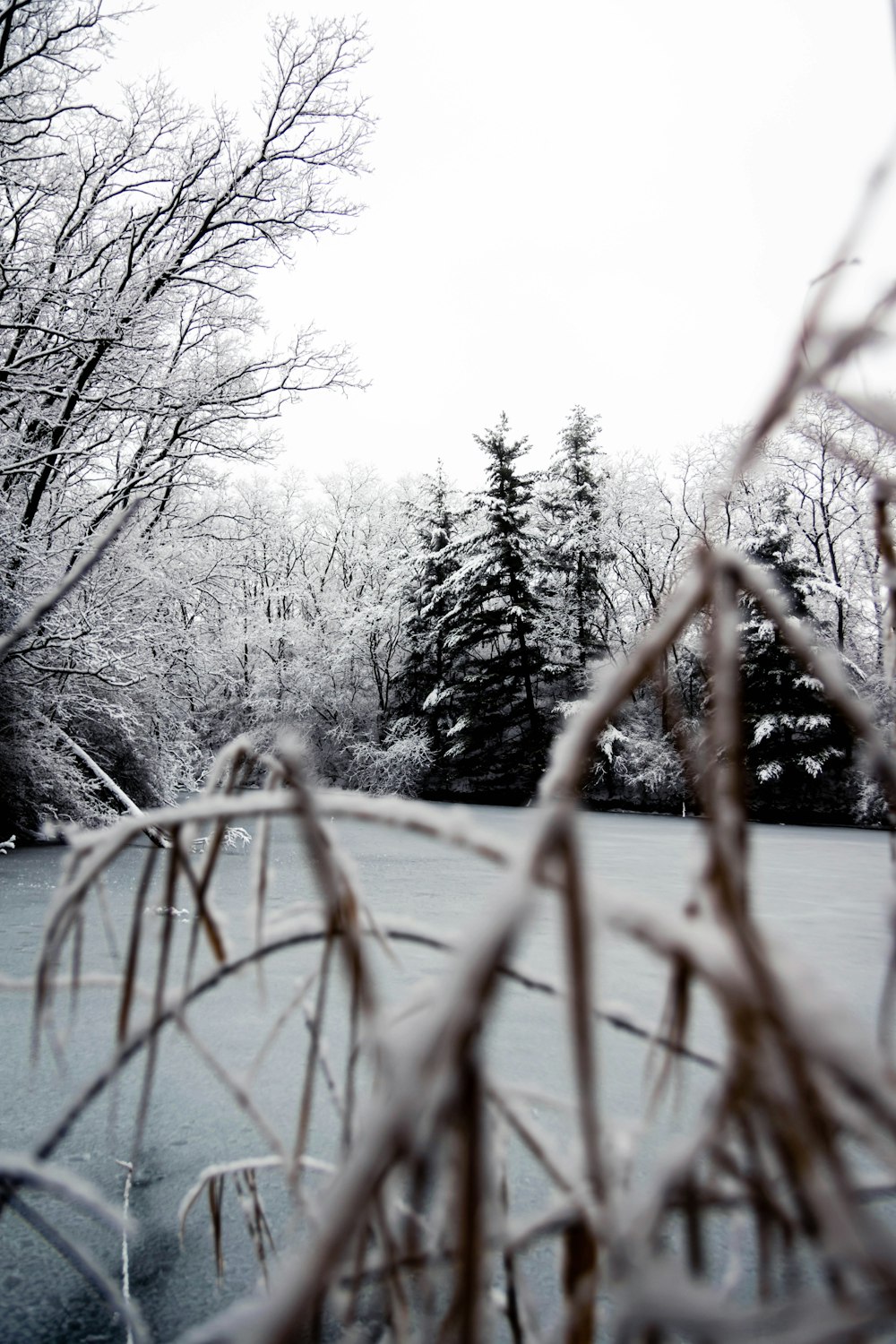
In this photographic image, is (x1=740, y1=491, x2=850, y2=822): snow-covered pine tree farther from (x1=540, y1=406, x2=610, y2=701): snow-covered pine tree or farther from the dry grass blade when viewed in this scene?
the dry grass blade

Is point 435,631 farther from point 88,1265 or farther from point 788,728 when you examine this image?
point 88,1265

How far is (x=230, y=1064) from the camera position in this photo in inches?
73.3

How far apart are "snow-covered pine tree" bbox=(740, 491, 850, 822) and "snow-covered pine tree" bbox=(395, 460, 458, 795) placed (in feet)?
19.3

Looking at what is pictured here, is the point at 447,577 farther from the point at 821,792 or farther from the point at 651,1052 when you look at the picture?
the point at 651,1052

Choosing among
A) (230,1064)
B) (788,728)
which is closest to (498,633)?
(788,728)

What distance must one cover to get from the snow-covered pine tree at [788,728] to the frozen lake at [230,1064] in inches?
281

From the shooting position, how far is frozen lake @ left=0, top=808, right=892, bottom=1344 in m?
1.02

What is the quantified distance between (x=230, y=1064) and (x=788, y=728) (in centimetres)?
1127

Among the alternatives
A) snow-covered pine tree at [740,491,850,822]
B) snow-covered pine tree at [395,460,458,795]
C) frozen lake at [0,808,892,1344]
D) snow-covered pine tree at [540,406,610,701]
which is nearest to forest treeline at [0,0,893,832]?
snow-covered pine tree at [740,491,850,822]

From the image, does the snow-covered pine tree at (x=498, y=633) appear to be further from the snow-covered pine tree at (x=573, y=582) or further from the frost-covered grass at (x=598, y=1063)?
the frost-covered grass at (x=598, y=1063)

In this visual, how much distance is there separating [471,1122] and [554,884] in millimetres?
62

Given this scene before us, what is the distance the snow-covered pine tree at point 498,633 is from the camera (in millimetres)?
15133

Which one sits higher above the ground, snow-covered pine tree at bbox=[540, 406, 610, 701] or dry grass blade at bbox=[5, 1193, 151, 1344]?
snow-covered pine tree at bbox=[540, 406, 610, 701]

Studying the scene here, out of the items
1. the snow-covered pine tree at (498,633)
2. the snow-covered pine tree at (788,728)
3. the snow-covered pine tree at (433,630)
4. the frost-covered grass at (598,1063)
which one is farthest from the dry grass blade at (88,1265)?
the snow-covered pine tree at (433,630)
